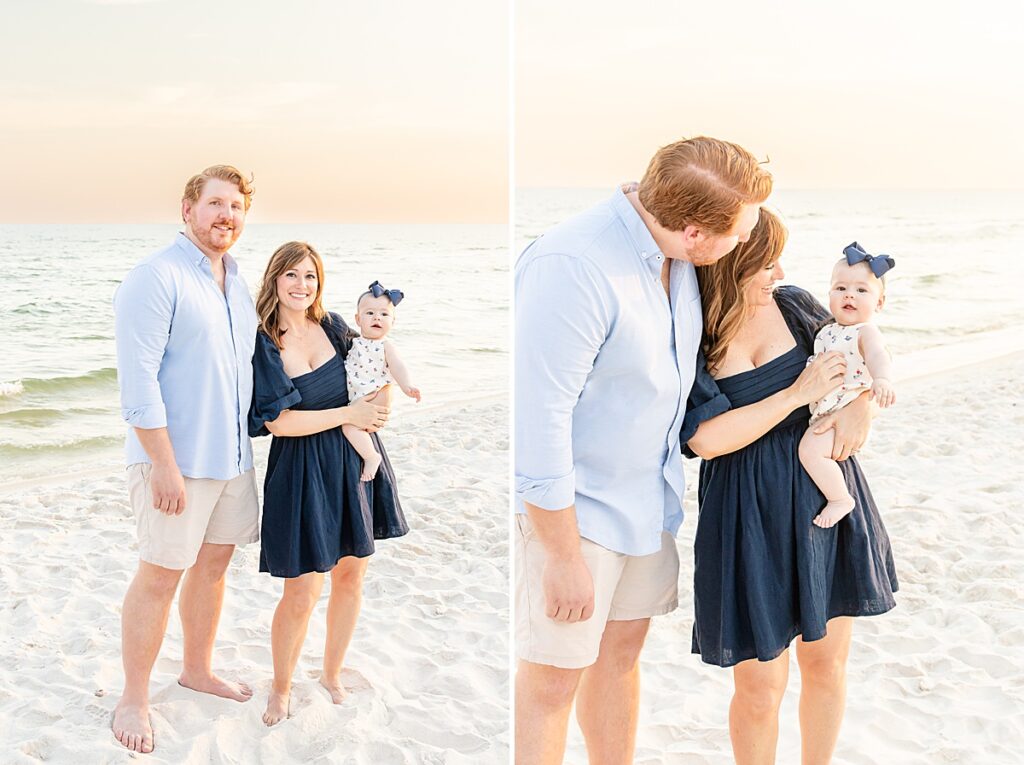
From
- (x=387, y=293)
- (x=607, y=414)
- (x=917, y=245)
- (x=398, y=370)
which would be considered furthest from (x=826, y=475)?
(x=917, y=245)

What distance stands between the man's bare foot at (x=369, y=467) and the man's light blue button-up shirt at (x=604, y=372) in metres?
0.85

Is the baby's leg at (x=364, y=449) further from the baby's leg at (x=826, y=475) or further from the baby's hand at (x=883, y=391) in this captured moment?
the baby's hand at (x=883, y=391)

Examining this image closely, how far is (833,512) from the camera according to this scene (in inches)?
71.9

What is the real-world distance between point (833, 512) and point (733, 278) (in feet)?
1.53

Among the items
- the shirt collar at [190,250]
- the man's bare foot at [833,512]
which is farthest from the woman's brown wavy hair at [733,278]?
the shirt collar at [190,250]

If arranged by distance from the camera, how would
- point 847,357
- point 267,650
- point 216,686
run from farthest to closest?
point 267,650 → point 216,686 → point 847,357

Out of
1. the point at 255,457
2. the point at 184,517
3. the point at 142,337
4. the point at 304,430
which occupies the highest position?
the point at 142,337

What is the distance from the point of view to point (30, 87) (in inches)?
703

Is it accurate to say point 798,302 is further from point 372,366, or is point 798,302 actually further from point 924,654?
point 924,654

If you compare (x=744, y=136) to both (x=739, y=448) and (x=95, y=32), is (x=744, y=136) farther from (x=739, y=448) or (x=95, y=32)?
(x=739, y=448)

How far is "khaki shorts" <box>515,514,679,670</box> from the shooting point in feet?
5.70

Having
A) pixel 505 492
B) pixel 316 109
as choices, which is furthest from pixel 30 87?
pixel 505 492

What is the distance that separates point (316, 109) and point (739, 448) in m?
21.6

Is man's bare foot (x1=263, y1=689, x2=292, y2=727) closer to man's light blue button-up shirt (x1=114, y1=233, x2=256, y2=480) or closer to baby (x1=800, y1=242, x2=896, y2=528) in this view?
man's light blue button-up shirt (x1=114, y1=233, x2=256, y2=480)
